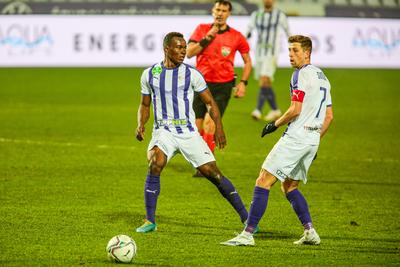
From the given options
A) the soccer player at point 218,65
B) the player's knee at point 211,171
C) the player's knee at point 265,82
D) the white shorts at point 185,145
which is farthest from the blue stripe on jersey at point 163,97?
the player's knee at point 265,82

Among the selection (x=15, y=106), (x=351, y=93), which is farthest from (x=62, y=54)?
(x=351, y=93)

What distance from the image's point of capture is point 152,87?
9141mm

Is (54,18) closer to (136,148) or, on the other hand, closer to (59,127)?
(59,127)

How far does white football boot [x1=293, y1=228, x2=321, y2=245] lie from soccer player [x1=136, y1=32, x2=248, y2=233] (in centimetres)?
86

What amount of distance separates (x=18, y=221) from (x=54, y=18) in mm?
15855

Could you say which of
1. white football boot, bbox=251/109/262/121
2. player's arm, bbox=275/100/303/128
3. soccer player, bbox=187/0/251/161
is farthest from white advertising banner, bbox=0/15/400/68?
player's arm, bbox=275/100/303/128

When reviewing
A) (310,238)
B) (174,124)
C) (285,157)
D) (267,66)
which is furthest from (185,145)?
(267,66)

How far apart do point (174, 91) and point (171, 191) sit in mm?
2661

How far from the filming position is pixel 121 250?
779 cm

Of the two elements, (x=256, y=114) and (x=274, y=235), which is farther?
(x=256, y=114)

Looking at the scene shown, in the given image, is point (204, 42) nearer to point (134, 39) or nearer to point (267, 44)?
point (267, 44)

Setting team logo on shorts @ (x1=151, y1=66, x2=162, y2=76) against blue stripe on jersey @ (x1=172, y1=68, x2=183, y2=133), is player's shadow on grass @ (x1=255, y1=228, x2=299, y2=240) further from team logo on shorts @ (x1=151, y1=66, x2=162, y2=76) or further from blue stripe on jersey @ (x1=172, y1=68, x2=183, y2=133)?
team logo on shorts @ (x1=151, y1=66, x2=162, y2=76)

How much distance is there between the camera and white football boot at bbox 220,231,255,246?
28.1 feet

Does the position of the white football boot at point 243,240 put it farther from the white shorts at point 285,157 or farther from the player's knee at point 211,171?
the player's knee at point 211,171
